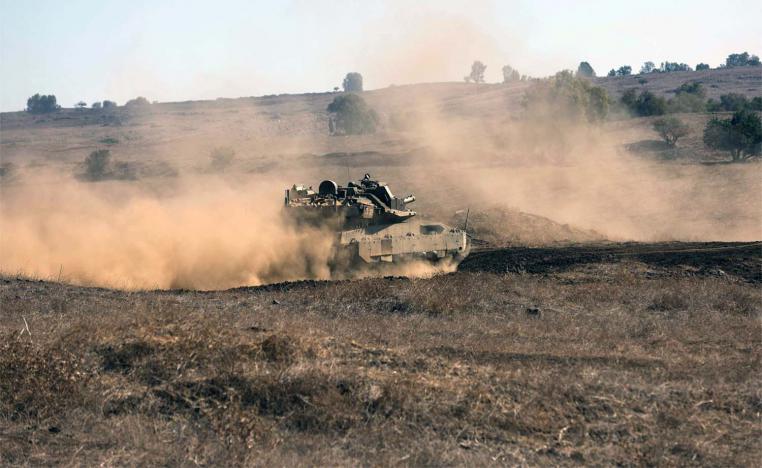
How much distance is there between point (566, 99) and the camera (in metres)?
69.8

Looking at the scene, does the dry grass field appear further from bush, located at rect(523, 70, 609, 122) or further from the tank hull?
bush, located at rect(523, 70, 609, 122)

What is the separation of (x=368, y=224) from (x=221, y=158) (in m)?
45.2

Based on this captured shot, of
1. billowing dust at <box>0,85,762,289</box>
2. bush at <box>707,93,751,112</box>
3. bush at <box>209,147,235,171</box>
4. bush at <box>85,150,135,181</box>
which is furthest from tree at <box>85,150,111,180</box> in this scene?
bush at <box>707,93,751,112</box>

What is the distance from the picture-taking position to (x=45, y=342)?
14.6m

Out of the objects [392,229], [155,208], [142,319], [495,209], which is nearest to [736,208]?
[495,209]

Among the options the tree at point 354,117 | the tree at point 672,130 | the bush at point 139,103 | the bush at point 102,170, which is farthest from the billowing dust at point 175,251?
the bush at point 139,103

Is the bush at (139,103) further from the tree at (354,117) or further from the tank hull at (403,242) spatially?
the tank hull at (403,242)

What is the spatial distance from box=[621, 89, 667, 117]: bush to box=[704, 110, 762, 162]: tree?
2444 centimetres

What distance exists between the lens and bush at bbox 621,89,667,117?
83812mm

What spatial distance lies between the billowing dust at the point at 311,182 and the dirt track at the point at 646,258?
2256mm

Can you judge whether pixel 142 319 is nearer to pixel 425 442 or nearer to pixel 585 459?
pixel 425 442

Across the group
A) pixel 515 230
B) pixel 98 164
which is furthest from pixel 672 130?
pixel 98 164

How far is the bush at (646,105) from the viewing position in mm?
83812

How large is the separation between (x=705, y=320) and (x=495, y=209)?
84.8 ft
